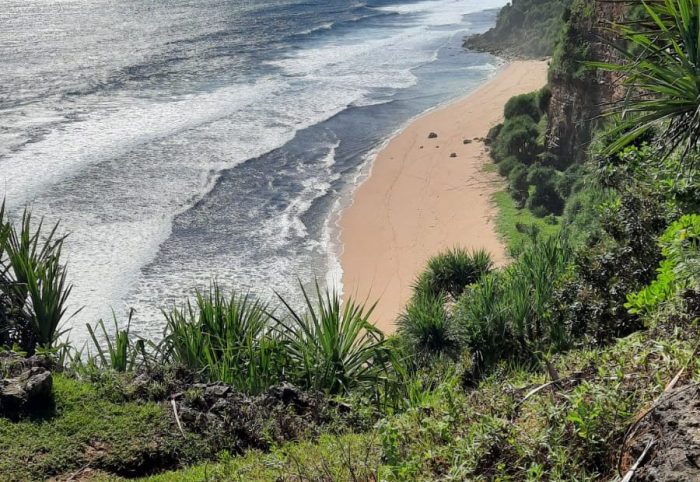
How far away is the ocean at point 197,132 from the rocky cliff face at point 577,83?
7.78 metres

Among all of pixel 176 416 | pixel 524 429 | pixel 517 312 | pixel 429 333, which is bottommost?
pixel 429 333

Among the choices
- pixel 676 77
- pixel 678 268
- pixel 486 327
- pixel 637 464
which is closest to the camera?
pixel 637 464

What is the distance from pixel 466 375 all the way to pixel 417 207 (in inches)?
628

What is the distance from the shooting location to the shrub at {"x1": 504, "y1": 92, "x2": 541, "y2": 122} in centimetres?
3086

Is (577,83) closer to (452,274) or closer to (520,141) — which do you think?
(520,141)

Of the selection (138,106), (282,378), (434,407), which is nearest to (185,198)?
(138,106)

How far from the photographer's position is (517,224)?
22109 mm

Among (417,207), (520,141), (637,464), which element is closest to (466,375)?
(637,464)

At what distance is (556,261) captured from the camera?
10633 millimetres

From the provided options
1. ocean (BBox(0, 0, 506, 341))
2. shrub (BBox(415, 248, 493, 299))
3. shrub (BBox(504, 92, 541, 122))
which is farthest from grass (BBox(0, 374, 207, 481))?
shrub (BBox(504, 92, 541, 122))

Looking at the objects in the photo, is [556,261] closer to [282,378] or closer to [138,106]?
[282,378]

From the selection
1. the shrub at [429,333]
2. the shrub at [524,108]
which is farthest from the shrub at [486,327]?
the shrub at [524,108]

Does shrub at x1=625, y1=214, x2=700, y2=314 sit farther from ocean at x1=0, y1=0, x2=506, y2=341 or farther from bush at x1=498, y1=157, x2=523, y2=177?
bush at x1=498, y1=157, x2=523, y2=177

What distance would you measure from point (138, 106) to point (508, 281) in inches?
1175
